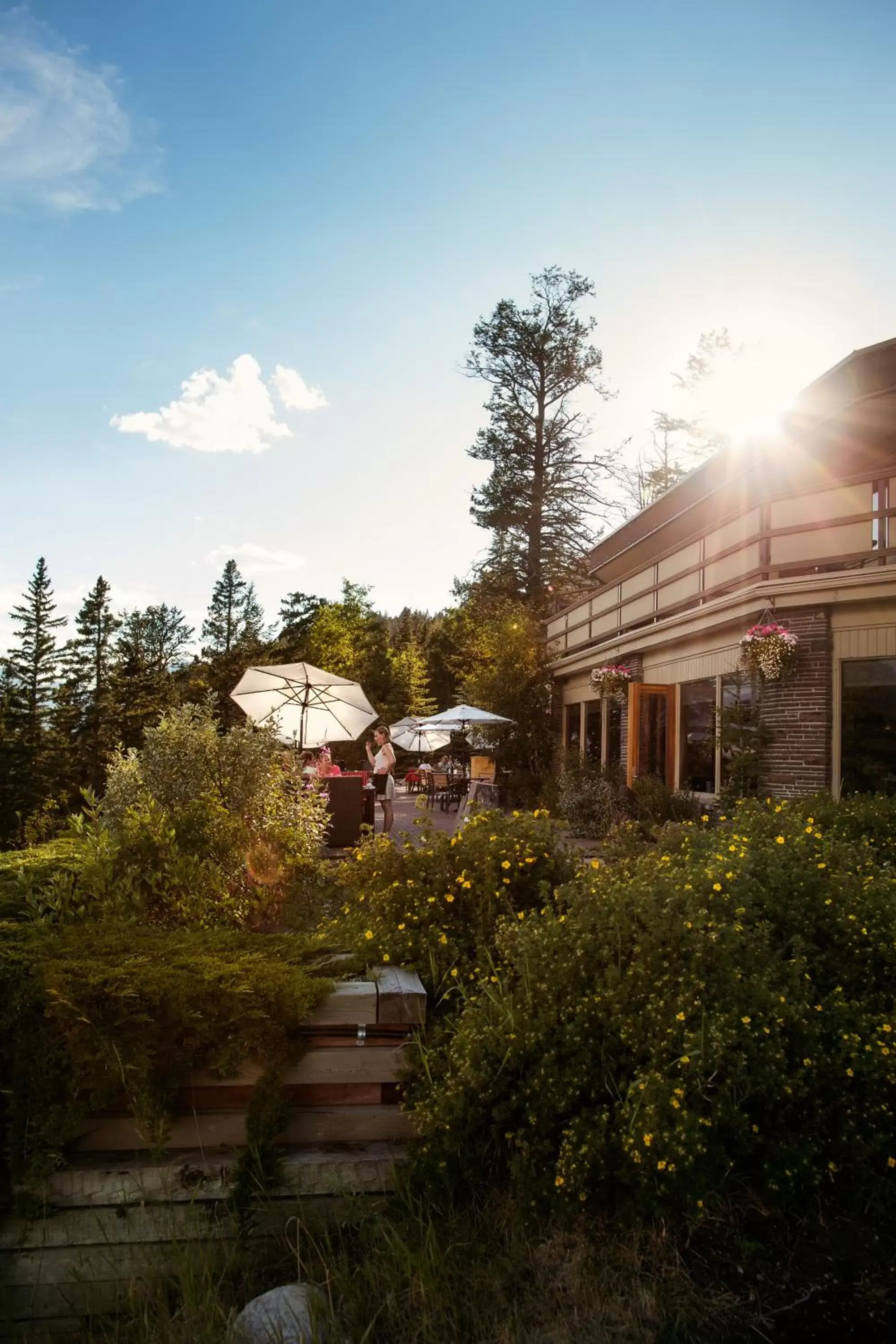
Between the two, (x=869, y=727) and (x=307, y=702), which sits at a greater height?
(x=307, y=702)

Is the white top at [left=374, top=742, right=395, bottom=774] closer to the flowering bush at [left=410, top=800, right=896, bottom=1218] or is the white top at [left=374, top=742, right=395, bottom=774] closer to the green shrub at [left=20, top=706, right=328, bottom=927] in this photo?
the green shrub at [left=20, top=706, right=328, bottom=927]

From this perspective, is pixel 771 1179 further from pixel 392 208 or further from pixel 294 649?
pixel 294 649

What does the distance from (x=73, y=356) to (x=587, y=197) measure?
626 cm

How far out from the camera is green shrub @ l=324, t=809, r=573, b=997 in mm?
3645

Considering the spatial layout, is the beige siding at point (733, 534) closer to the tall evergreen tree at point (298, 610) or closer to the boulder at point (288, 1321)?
the boulder at point (288, 1321)

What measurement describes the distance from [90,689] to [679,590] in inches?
1238

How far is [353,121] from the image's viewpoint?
870 centimetres

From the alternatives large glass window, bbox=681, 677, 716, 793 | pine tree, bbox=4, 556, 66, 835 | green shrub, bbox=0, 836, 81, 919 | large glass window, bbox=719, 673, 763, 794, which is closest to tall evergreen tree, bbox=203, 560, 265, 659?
pine tree, bbox=4, 556, 66, 835

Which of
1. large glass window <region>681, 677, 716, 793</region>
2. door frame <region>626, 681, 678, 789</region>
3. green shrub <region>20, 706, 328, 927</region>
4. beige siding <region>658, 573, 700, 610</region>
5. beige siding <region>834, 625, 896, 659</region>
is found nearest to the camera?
green shrub <region>20, 706, 328, 927</region>

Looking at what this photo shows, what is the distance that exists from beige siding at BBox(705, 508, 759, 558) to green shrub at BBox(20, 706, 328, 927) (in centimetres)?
646

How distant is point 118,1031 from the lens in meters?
2.90

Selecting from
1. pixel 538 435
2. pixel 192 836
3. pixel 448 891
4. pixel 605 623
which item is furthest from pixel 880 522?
pixel 538 435

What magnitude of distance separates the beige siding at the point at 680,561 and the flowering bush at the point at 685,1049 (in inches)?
379

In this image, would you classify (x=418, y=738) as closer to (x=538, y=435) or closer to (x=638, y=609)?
(x=638, y=609)
